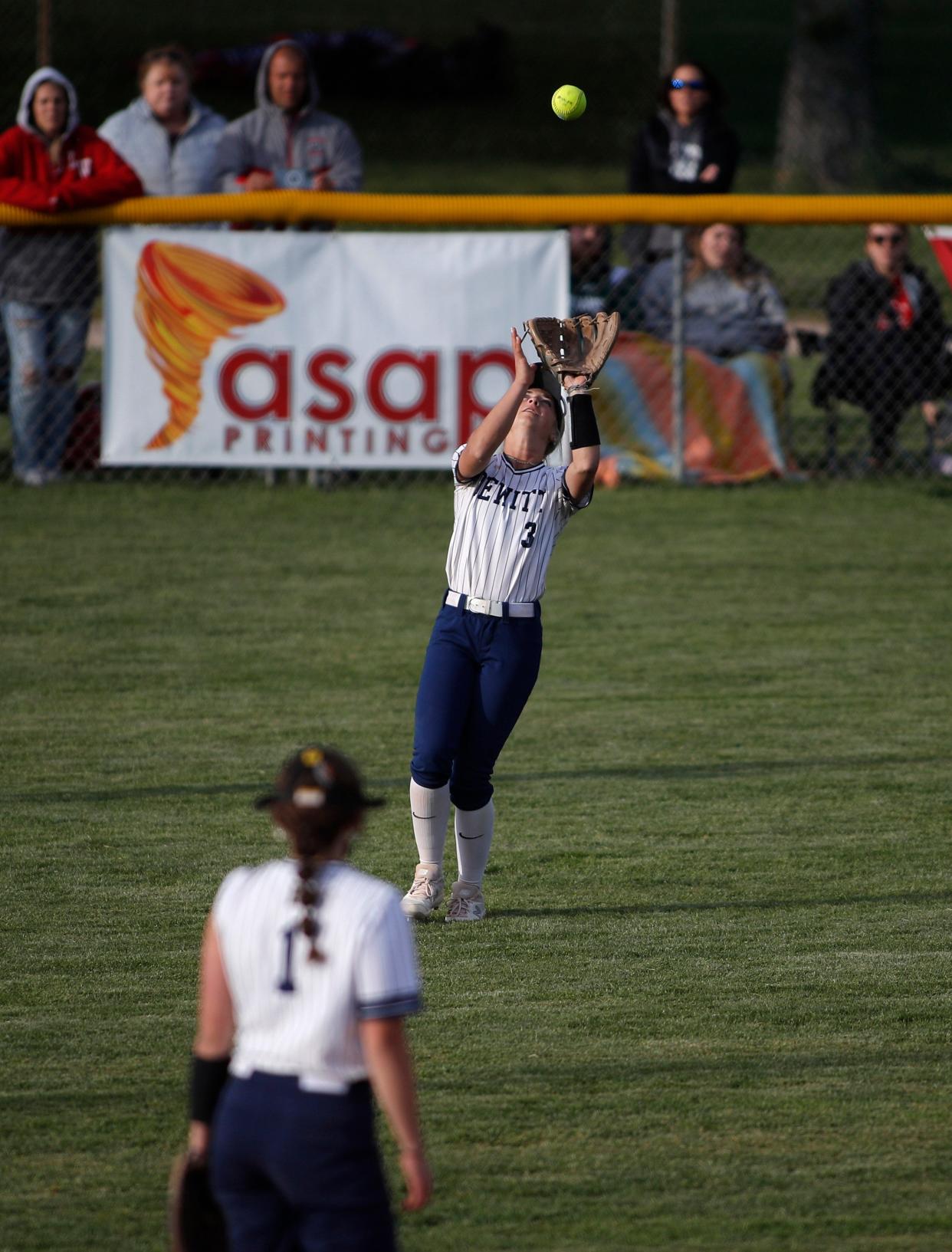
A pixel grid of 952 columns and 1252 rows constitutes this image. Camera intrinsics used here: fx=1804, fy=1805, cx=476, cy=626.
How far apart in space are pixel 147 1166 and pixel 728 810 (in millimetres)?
3508

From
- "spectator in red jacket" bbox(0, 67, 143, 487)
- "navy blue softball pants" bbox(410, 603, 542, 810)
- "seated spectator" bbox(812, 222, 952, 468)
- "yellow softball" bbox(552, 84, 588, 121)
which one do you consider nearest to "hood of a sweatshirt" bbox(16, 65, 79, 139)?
"spectator in red jacket" bbox(0, 67, 143, 487)

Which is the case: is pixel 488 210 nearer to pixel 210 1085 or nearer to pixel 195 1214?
pixel 210 1085

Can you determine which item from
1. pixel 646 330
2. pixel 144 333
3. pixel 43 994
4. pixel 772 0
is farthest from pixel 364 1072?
pixel 772 0

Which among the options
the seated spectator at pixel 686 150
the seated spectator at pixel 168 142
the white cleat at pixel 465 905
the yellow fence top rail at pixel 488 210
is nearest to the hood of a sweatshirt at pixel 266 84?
the seated spectator at pixel 168 142

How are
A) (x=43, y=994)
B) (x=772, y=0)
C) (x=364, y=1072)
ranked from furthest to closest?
(x=772, y=0)
(x=43, y=994)
(x=364, y=1072)

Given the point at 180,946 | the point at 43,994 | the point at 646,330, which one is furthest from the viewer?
the point at 646,330

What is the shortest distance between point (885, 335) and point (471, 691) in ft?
26.3

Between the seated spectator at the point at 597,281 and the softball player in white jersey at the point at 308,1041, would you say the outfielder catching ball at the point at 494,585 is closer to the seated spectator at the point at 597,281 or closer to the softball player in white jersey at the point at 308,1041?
the softball player in white jersey at the point at 308,1041

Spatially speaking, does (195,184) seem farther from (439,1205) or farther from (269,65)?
(439,1205)

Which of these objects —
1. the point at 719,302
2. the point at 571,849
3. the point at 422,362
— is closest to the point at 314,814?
the point at 571,849

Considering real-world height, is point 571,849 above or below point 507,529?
below

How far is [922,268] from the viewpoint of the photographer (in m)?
13.4

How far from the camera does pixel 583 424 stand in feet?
18.8

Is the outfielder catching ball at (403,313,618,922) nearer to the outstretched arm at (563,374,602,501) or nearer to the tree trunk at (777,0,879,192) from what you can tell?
the outstretched arm at (563,374,602,501)
